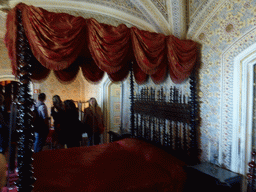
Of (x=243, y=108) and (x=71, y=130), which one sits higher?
(x=243, y=108)

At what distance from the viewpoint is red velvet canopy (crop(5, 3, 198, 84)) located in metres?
1.94

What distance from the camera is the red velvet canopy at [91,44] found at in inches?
76.5

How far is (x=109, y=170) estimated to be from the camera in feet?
8.81

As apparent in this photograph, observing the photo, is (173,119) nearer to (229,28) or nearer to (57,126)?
(229,28)

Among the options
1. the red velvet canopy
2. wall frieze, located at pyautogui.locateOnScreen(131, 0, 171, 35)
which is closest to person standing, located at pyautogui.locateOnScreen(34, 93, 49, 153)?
the red velvet canopy

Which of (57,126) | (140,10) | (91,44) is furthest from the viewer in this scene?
(57,126)

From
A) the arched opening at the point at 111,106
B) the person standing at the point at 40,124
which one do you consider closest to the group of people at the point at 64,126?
the person standing at the point at 40,124

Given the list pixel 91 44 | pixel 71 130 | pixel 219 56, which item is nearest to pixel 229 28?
pixel 219 56

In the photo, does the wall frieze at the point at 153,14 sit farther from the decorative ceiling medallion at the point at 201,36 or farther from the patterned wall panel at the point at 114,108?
the patterned wall panel at the point at 114,108

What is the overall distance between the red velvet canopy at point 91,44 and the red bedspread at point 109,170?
4.69 ft

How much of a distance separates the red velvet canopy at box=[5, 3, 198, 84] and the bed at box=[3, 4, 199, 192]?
22mm

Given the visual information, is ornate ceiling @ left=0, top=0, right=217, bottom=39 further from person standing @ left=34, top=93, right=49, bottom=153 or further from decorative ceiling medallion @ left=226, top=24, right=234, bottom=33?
person standing @ left=34, top=93, right=49, bottom=153

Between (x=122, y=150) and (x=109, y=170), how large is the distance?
2.80ft

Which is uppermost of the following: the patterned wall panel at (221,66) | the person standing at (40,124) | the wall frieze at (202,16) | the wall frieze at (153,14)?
the wall frieze at (153,14)
